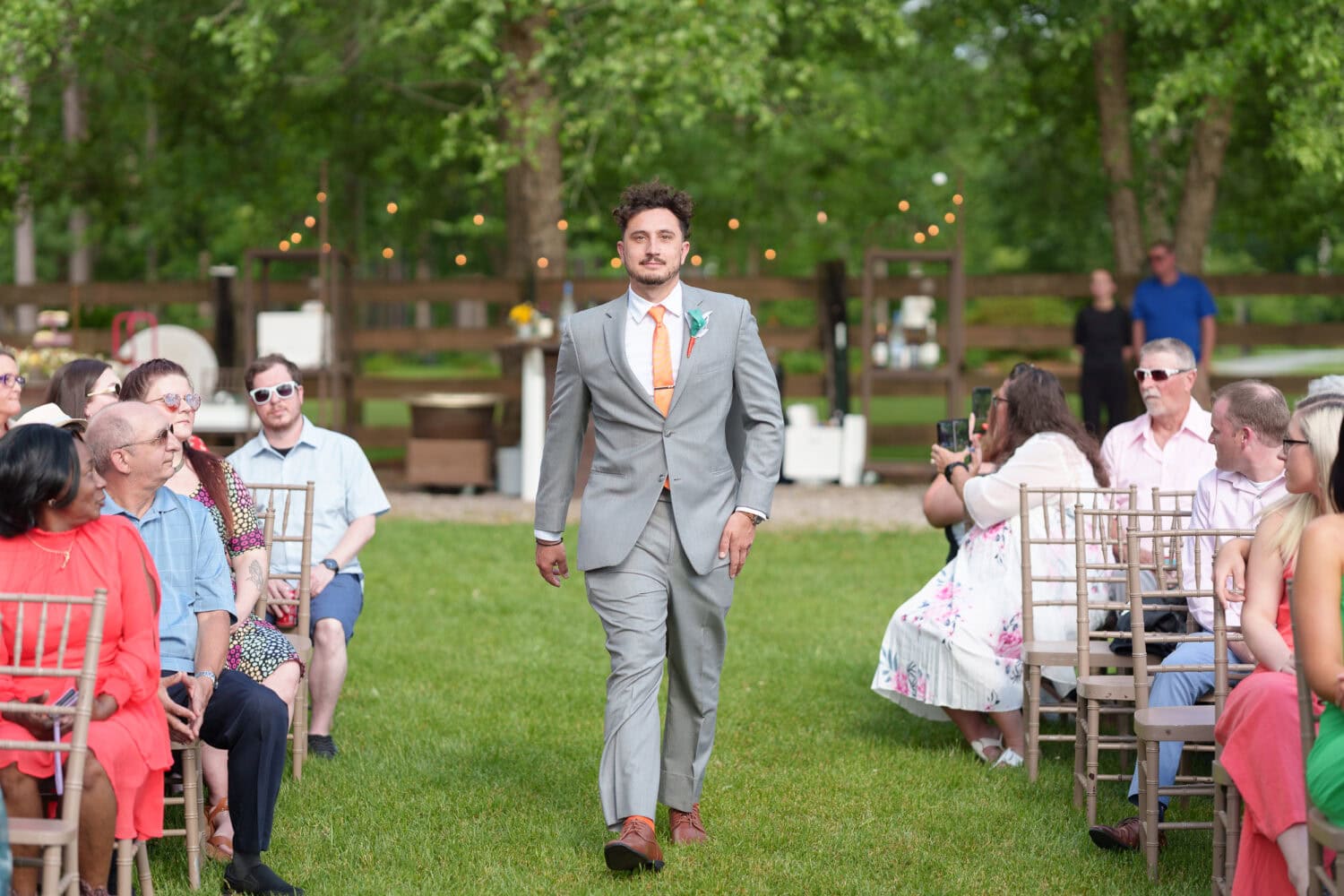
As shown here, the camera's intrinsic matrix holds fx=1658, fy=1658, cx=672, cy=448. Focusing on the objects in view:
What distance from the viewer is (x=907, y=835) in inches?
208

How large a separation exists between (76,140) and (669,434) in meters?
16.2

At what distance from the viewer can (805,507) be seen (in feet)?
44.6

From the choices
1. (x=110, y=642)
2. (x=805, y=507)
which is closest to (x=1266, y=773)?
(x=110, y=642)

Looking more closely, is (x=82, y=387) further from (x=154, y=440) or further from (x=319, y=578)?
(x=154, y=440)

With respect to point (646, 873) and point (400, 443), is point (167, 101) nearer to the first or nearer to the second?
point (400, 443)

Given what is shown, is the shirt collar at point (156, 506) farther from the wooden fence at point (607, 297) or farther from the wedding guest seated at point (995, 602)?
the wooden fence at point (607, 297)

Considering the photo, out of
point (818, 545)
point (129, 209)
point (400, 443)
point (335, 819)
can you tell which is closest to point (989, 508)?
point (335, 819)

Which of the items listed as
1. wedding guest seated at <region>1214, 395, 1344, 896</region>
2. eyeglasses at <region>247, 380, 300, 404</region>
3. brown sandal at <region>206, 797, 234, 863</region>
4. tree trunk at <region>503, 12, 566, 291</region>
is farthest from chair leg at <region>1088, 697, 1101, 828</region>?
tree trunk at <region>503, 12, 566, 291</region>

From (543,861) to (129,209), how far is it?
16.7 meters

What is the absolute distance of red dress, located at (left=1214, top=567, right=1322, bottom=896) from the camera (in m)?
3.88

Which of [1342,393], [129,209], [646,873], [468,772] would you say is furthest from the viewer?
[129,209]

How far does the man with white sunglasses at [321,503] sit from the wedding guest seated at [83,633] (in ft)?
7.16

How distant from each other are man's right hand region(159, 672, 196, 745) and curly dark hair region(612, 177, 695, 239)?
1801 millimetres

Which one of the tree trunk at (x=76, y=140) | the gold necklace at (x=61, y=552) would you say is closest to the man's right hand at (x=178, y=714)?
the gold necklace at (x=61, y=552)
